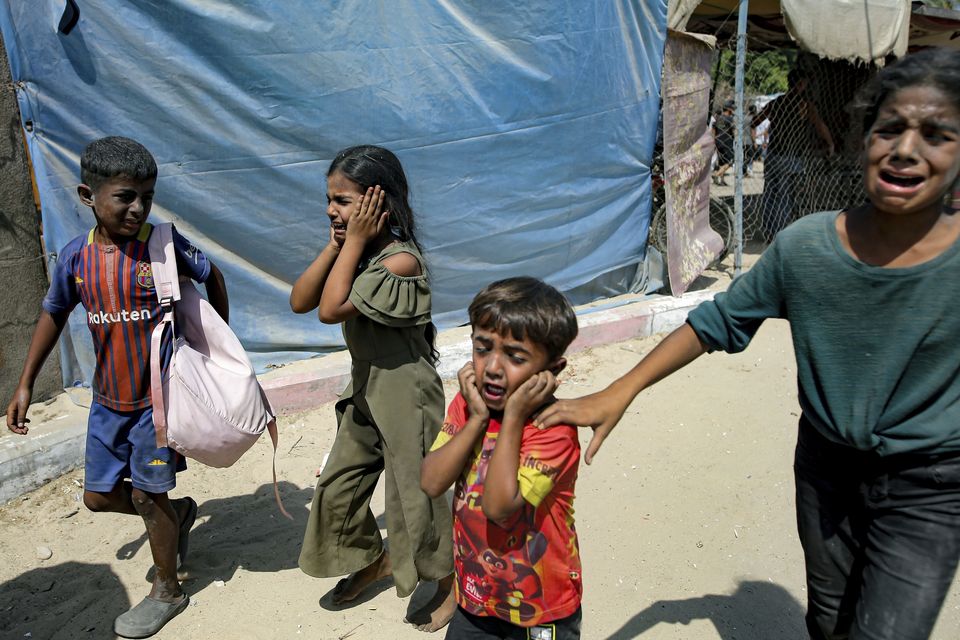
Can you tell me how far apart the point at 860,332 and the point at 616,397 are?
1.88ft

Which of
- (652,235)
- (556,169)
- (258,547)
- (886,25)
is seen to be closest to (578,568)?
(258,547)

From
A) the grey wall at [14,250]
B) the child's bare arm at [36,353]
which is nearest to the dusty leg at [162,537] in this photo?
the child's bare arm at [36,353]

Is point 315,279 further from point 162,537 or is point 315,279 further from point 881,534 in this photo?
point 881,534

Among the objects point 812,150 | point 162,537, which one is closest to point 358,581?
point 162,537

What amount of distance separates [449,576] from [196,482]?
166cm

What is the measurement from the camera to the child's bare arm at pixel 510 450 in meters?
1.73

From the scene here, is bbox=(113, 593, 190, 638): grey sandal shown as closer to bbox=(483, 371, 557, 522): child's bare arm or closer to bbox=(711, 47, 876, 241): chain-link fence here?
bbox=(483, 371, 557, 522): child's bare arm

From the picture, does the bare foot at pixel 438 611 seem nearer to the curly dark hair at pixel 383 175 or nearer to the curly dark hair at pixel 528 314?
the curly dark hair at pixel 383 175

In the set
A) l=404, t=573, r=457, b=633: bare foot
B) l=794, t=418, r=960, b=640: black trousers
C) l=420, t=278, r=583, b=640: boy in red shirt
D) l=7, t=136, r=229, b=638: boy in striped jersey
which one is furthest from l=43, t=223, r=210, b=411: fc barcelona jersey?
l=794, t=418, r=960, b=640: black trousers

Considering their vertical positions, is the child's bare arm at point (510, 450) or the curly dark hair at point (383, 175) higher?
the curly dark hair at point (383, 175)

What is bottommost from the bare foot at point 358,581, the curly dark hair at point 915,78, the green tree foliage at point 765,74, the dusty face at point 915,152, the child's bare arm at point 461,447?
the green tree foliage at point 765,74

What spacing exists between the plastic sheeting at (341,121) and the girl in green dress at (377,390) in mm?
2153

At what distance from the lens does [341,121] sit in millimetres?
4883

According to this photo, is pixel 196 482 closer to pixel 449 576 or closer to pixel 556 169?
pixel 449 576
